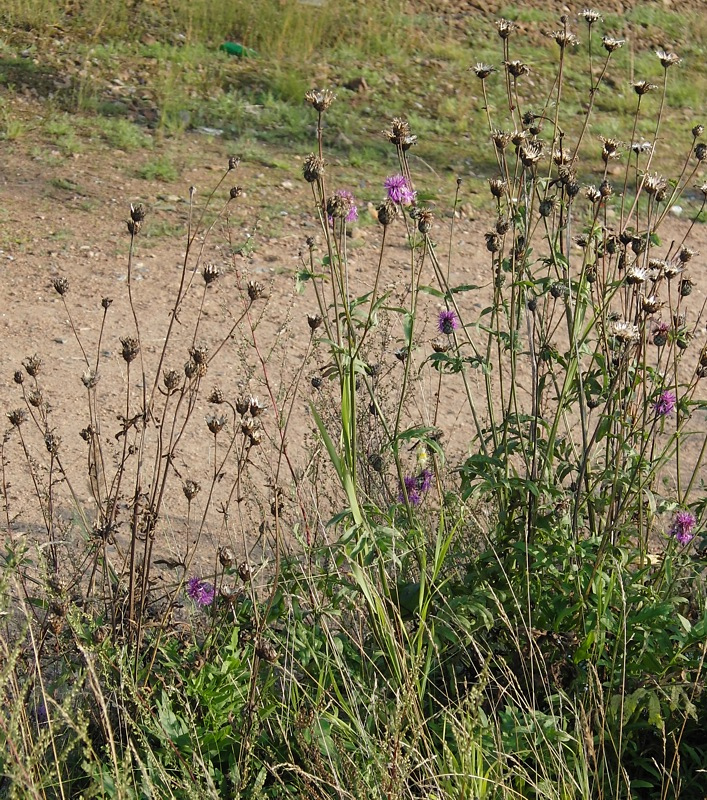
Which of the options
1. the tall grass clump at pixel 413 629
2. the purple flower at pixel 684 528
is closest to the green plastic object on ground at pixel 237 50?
the tall grass clump at pixel 413 629

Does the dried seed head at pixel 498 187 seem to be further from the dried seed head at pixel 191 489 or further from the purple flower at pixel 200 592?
the purple flower at pixel 200 592

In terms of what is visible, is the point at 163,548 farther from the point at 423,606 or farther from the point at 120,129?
the point at 120,129

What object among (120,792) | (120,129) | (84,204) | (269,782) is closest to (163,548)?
(269,782)

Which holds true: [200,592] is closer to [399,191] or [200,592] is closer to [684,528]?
[399,191]

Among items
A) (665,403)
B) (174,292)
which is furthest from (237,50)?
(665,403)

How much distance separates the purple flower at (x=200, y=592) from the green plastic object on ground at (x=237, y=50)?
6719 millimetres

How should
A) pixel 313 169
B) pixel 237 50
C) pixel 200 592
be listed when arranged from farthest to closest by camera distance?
pixel 237 50, pixel 200 592, pixel 313 169

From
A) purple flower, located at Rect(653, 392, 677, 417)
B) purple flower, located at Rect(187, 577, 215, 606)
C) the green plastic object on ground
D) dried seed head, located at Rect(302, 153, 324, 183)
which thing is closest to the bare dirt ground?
purple flower, located at Rect(187, 577, 215, 606)

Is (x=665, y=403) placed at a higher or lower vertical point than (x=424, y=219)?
lower

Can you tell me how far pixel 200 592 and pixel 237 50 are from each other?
22.3 ft

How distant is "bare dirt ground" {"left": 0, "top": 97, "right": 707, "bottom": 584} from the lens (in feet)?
12.5

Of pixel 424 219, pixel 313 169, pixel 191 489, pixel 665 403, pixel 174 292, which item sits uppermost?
pixel 313 169

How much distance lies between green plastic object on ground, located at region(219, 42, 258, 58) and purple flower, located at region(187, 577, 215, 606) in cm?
672

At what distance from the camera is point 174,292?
5180 millimetres
